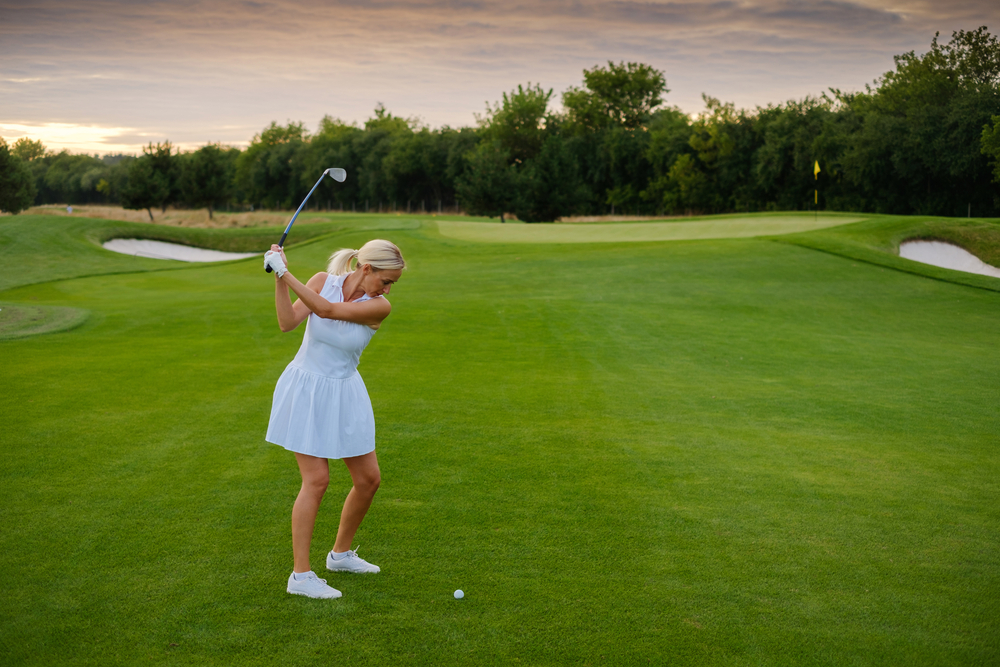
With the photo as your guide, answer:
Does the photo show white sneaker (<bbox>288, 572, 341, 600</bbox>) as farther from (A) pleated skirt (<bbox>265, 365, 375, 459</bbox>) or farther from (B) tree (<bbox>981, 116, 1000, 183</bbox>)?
(B) tree (<bbox>981, 116, 1000, 183</bbox>)

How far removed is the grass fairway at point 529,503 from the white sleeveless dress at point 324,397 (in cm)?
100

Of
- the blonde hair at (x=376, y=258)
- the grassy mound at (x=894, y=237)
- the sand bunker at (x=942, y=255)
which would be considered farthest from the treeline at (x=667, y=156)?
the blonde hair at (x=376, y=258)

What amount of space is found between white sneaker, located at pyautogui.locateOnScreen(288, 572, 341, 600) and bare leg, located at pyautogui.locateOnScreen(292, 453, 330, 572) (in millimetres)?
63

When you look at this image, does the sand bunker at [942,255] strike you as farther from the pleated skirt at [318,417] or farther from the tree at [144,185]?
the tree at [144,185]

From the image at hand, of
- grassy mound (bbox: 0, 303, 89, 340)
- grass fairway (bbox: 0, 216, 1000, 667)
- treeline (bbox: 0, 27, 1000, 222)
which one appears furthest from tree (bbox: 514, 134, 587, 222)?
grass fairway (bbox: 0, 216, 1000, 667)

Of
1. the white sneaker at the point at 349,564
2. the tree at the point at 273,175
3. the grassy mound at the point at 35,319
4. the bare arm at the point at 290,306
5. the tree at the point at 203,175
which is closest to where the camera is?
the bare arm at the point at 290,306

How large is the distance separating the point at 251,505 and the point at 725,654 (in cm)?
399

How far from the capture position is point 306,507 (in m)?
4.70

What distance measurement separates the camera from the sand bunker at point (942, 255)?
27.9m

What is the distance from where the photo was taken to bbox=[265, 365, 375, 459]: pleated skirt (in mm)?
4668

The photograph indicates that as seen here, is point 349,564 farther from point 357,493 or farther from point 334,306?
point 334,306

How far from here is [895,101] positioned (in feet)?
218

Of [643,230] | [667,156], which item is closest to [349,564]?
[643,230]

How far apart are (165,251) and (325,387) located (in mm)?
39021
